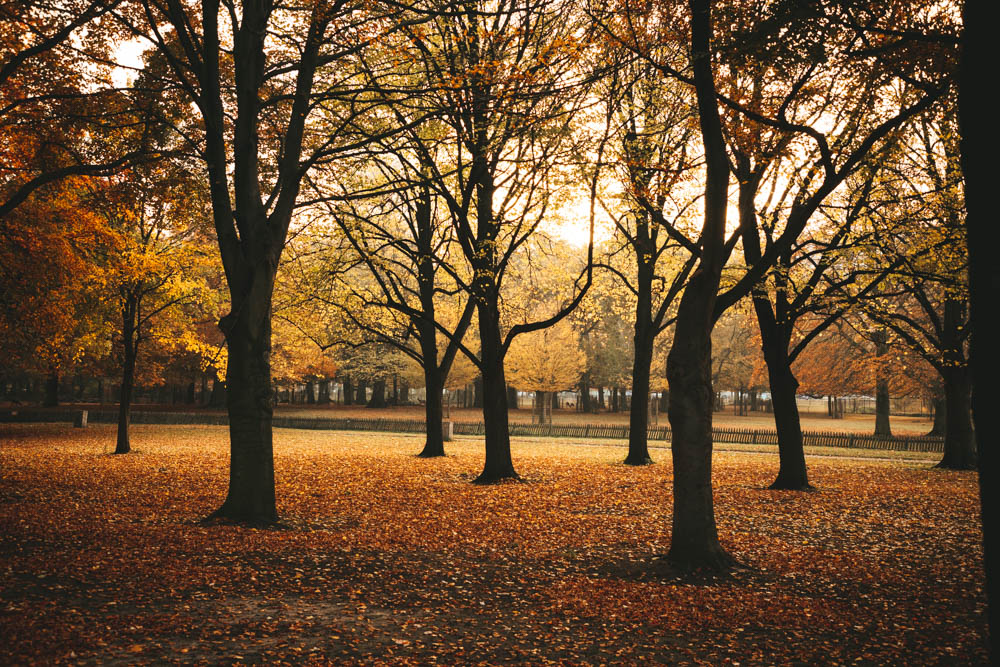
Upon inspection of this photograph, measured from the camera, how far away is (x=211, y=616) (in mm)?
5699

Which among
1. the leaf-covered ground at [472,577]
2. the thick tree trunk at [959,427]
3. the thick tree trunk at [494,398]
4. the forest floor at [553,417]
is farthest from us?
the forest floor at [553,417]

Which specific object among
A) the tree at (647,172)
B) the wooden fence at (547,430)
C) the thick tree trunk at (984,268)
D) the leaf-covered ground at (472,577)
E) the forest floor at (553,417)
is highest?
the tree at (647,172)

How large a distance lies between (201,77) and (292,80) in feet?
12.8

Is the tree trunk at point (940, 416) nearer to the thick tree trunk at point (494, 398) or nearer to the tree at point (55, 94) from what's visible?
the thick tree trunk at point (494, 398)

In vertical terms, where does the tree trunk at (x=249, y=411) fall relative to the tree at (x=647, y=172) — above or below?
below

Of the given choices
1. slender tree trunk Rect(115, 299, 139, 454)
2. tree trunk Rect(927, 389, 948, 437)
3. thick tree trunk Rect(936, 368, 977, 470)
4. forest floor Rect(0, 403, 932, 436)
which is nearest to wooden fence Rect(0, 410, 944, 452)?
tree trunk Rect(927, 389, 948, 437)

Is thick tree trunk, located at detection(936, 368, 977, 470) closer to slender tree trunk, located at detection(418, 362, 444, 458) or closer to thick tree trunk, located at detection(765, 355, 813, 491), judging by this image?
thick tree trunk, located at detection(765, 355, 813, 491)

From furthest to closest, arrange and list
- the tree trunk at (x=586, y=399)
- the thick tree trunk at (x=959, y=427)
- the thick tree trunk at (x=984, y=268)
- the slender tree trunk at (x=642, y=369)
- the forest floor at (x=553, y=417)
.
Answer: the tree trunk at (x=586, y=399), the forest floor at (x=553, y=417), the thick tree trunk at (x=959, y=427), the slender tree trunk at (x=642, y=369), the thick tree trunk at (x=984, y=268)

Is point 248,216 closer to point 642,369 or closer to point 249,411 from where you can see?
point 249,411

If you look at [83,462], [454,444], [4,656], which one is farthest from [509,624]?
[454,444]

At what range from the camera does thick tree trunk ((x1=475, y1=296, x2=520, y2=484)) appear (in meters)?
14.7

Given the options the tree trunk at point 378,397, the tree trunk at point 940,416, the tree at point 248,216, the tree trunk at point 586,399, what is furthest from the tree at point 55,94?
the tree trunk at point 378,397

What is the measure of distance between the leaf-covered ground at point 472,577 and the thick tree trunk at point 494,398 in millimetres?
866

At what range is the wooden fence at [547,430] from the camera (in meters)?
29.7
